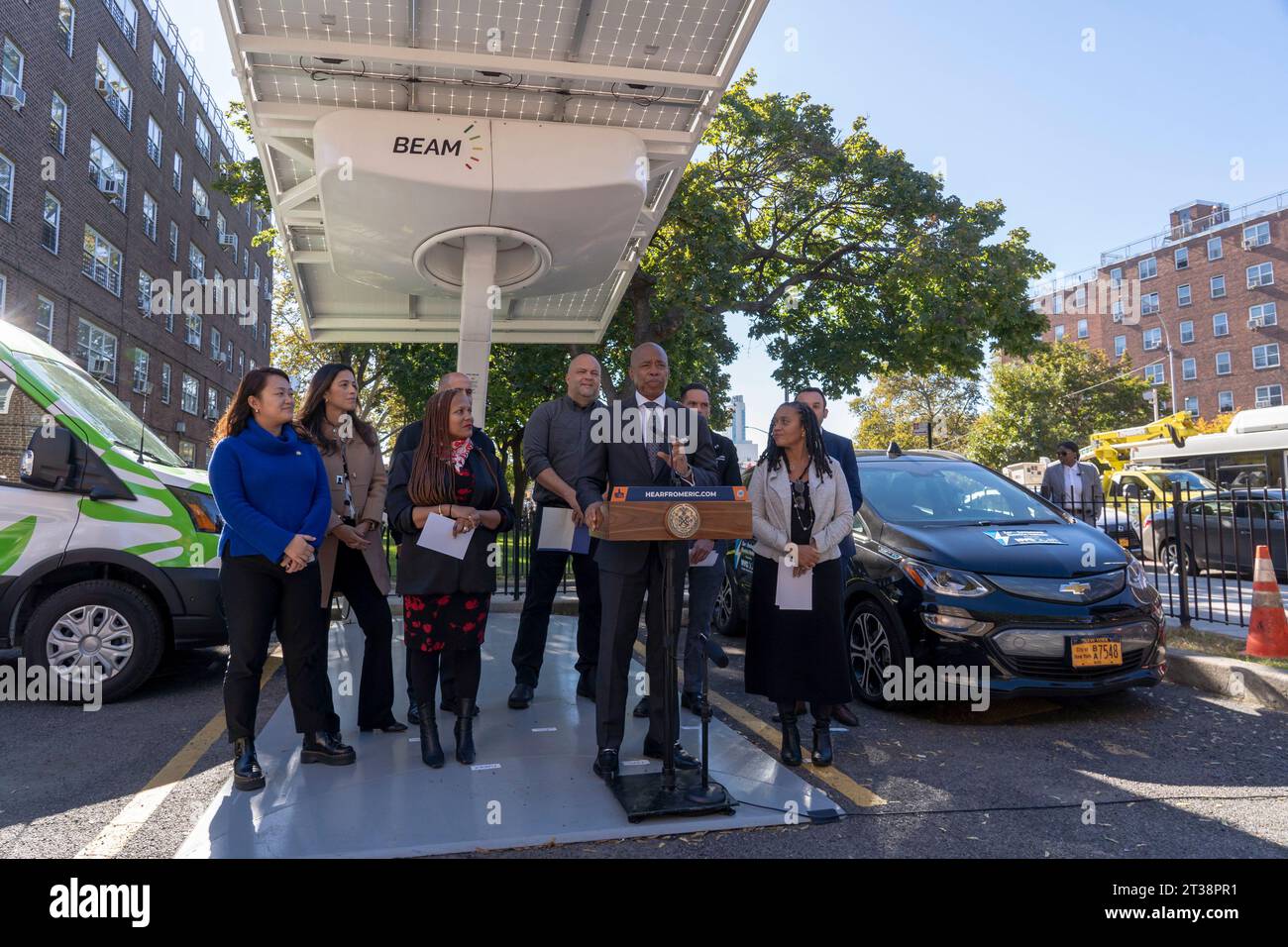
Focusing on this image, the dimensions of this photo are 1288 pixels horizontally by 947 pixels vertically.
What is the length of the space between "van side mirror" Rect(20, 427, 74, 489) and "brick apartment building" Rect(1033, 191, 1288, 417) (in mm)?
49929

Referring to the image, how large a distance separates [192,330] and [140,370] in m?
6.81

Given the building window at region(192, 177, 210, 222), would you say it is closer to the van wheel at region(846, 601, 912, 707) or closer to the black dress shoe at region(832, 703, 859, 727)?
the van wheel at region(846, 601, 912, 707)

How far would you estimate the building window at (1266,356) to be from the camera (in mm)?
49531

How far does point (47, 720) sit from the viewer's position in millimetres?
5188

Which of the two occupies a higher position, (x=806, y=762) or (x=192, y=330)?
(x=192, y=330)

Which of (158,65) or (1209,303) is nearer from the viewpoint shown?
(158,65)

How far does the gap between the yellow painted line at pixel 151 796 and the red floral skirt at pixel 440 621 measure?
2.51 feet

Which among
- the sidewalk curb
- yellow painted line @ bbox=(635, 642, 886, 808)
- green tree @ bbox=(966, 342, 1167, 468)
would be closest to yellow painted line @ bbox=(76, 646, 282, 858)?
yellow painted line @ bbox=(635, 642, 886, 808)

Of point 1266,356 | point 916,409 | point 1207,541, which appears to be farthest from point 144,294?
point 1266,356

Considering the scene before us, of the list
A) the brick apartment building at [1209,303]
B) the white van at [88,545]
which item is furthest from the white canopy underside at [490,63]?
the brick apartment building at [1209,303]

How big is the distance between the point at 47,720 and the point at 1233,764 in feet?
22.1

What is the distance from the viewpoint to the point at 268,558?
3863 millimetres

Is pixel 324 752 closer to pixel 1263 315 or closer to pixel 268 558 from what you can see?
pixel 268 558

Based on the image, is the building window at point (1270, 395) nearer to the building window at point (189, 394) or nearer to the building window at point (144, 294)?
the building window at point (189, 394)
